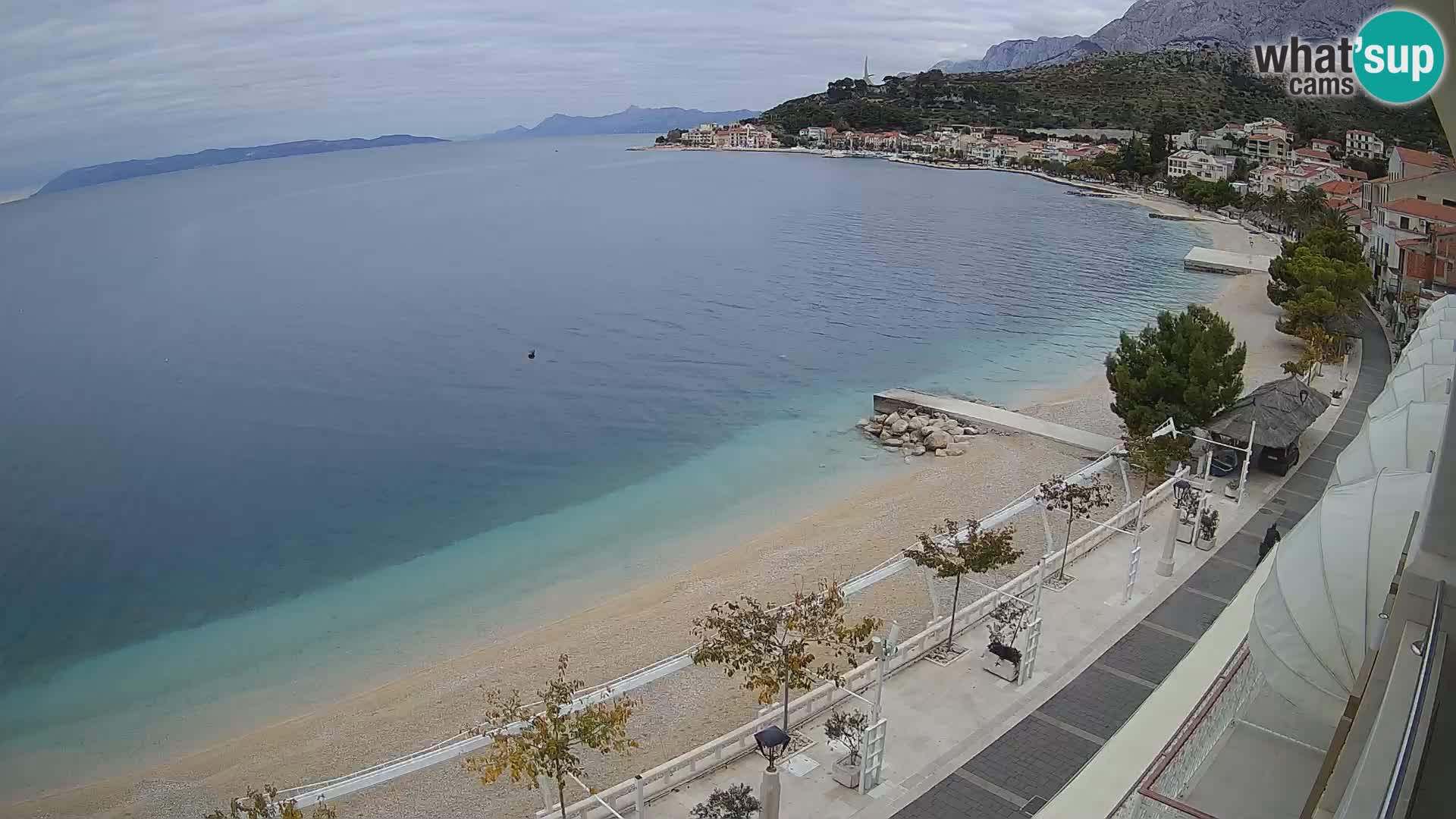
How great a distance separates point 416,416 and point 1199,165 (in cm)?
8656

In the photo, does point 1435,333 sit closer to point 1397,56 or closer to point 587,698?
point 1397,56

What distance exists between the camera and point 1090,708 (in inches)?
449

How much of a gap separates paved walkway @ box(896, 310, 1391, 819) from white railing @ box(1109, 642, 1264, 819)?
3.49 meters

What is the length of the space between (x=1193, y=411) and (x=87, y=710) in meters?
23.0

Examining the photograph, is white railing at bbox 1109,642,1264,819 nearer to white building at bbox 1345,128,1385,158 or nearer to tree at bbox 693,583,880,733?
tree at bbox 693,583,880,733

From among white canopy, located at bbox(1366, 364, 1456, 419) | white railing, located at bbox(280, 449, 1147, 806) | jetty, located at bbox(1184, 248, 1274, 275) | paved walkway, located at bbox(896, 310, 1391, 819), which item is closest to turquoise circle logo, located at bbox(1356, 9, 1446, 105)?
white canopy, located at bbox(1366, 364, 1456, 419)

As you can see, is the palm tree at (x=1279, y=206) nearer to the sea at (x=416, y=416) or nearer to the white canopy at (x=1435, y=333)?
the sea at (x=416, y=416)

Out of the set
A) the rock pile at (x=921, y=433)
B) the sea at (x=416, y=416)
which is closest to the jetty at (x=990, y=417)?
the rock pile at (x=921, y=433)

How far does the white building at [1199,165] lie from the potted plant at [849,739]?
90.1 metres

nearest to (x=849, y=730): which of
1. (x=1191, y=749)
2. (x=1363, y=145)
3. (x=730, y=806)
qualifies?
(x=730, y=806)

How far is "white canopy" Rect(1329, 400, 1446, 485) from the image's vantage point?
25.5 ft

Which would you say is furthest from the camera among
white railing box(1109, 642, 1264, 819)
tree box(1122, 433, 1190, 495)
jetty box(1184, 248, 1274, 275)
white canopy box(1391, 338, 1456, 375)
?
jetty box(1184, 248, 1274, 275)

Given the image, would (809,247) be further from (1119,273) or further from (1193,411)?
(1193,411)

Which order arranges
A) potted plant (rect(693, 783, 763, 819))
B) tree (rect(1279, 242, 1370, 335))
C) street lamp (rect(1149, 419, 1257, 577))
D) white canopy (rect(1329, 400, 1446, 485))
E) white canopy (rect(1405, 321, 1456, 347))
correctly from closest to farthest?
1. white canopy (rect(1329, 400, 1446, 485))
2. potted plant (rect(693, 783, 763, 819))
3. white canopy (rect(1405, 321, 1456, 347))
4. street lamp (rect(1149, 419, 1257, 577))
5. tree (rect(1279, 242, 1370, 335))
